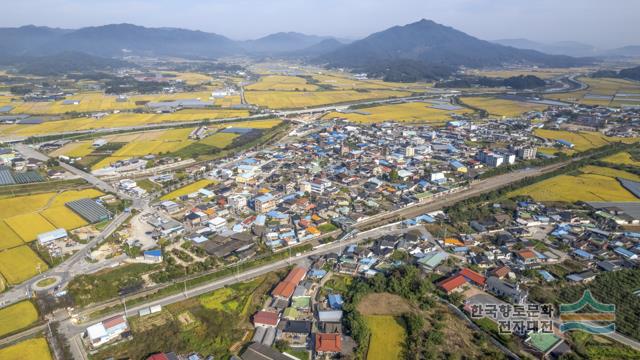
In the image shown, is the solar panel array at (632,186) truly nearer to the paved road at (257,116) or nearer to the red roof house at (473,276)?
the red roof house at (473,276)

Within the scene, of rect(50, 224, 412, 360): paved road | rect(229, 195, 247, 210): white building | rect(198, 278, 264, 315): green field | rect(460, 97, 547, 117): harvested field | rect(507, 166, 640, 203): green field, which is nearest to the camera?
rect(50, 224, 412, 360): paved road

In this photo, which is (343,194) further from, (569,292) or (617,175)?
(617,175)

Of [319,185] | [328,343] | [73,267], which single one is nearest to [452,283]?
[328,343]

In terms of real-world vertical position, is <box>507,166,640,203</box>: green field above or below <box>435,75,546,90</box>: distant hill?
below

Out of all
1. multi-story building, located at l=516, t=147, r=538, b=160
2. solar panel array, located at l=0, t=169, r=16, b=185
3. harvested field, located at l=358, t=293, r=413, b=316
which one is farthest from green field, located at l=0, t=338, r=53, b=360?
multi-story building, located at l=516, t=147, r=538, b=160

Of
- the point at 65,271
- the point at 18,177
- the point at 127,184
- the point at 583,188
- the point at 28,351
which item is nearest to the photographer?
the point at 28,351

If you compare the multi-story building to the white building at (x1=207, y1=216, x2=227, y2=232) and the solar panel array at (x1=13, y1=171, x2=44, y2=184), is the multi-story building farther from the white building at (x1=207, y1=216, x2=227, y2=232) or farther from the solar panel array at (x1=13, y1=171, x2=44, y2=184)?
the solar panel array at (x1=13, y1=171, x2=44, y2=184)

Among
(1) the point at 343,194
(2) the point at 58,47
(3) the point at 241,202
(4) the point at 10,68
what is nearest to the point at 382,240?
(1) the point at 343,194

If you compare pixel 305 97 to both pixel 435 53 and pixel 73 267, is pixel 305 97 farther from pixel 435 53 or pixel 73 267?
pixel 435 53
